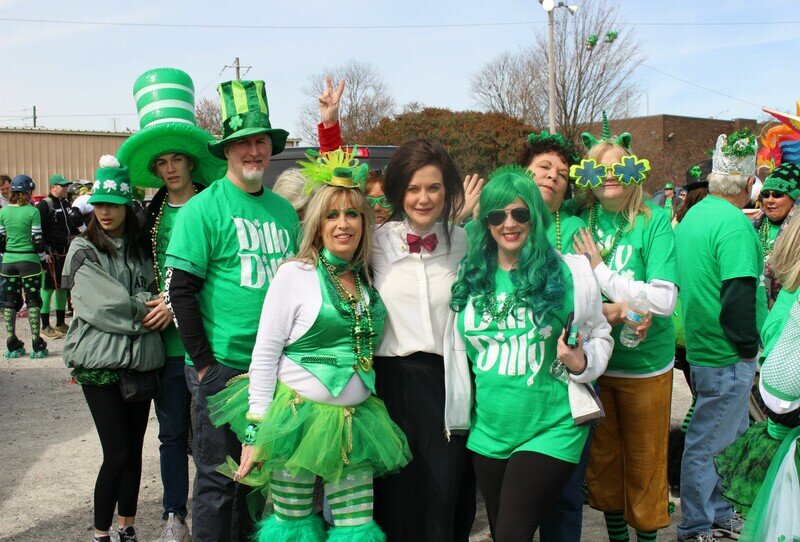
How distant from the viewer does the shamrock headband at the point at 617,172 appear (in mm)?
3566

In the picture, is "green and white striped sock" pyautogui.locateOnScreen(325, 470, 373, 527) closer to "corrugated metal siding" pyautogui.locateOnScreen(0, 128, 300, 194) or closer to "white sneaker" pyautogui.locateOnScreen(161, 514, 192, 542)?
"white sneaker" pyautogui.locateOnScreen(161, 514, 192, 542)

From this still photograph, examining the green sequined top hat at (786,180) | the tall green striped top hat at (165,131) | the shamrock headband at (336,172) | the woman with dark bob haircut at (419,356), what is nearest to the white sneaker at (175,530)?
the woman with dark bob haircut at (419,356)

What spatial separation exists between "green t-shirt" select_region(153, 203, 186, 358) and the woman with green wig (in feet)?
5.79

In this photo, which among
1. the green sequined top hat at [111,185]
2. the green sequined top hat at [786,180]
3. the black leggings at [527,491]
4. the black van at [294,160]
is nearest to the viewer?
the black leggings at [527,491]

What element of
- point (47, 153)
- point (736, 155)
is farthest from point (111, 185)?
point (47, 153)

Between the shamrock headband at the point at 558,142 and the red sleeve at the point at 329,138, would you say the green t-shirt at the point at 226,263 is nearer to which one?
the red sleeve at the point at 329,138

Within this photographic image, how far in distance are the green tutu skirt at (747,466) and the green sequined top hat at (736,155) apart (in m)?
1.83

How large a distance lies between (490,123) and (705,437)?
68.6 ft

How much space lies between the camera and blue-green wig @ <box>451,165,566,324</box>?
3.00 meters

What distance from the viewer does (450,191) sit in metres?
3.36

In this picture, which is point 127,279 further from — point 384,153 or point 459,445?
point 384,153

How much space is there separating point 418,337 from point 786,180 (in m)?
3.84

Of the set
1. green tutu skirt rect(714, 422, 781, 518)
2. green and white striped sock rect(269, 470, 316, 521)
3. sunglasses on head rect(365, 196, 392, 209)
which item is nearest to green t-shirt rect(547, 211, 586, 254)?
sunglasses on head rect(365, 196, 392, 209)

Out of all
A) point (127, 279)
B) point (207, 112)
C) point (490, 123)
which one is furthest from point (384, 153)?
point (207, 112)
